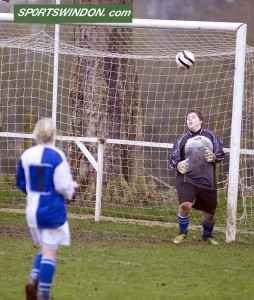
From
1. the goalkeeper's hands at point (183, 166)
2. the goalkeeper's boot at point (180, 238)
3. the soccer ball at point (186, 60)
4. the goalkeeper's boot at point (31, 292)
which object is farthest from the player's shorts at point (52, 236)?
the soccer ball at point (186, 60)

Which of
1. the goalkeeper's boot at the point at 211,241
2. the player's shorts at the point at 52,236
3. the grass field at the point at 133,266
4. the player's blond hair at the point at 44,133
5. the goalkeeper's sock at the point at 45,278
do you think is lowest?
the grass field at the point at 133,266

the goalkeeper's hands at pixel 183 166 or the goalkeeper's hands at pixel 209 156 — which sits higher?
the goalkeeper's hands at pixel 209 156

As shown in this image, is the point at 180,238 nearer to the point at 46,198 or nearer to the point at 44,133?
the point at 46,198

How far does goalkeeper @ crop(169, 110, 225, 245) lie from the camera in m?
12.0

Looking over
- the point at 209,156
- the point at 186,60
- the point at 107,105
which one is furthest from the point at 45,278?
the point at 107,105

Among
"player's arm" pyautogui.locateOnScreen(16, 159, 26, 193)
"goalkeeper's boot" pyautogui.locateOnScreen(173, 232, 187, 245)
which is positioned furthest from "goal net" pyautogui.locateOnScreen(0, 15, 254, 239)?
"player's arm" pyautogui.locateOnScreen(16, 159, 26, 193)

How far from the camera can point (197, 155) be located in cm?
1205

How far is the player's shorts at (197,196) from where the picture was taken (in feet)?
39.5

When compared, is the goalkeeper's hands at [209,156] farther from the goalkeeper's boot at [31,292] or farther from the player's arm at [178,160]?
the goalkeeper's boot at [31,292]

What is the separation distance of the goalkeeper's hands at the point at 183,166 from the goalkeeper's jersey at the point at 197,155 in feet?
0.13

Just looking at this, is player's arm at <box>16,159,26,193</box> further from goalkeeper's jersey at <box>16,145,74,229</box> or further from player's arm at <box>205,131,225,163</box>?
player's arm at <box>205,131,225,163</box>

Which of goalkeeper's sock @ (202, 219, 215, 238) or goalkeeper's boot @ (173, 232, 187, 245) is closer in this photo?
goalkeeper's boot @ (173, 232, 187, 245)

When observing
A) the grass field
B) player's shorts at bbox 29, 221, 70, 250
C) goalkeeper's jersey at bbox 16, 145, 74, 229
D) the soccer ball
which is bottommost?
the grass field

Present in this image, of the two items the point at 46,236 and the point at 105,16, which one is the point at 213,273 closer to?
the point at 46,236
